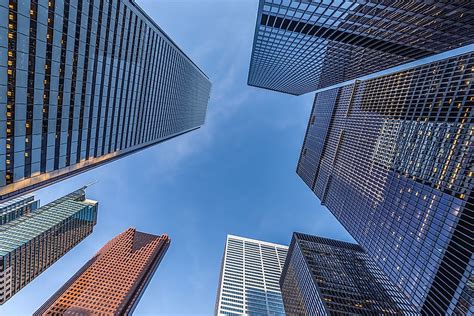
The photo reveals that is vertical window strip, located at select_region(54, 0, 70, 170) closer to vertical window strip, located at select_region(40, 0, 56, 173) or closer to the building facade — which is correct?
vertical window strip, located at select_region(40, 0, 56, 173)

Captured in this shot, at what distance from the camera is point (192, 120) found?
177 meters

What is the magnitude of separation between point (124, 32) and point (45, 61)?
2655 centimetres

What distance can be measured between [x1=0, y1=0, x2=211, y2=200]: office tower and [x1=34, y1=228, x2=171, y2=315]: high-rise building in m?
113

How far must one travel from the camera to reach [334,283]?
128 metres

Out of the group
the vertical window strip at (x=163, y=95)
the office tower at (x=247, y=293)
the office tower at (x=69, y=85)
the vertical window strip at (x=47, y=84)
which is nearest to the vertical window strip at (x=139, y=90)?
the office tower at (x=69, y=85)

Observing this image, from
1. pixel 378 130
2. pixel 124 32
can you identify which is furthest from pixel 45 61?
pixel 378 130

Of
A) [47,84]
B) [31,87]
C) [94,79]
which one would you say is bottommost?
[31,87]

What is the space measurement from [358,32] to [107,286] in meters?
178

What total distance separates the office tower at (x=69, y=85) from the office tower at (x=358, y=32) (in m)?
34.2

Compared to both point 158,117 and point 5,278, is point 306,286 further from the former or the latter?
point 5,278

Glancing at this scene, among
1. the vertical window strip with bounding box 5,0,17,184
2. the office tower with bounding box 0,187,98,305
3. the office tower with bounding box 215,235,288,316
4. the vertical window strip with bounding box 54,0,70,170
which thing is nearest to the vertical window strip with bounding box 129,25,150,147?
the vertical window strip with bounding box 54,0,70,170

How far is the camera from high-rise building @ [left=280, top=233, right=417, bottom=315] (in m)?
113

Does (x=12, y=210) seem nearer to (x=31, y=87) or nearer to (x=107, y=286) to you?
(x=107, y=286)

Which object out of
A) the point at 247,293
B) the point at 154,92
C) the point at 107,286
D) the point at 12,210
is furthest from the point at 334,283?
the point at 12,210
